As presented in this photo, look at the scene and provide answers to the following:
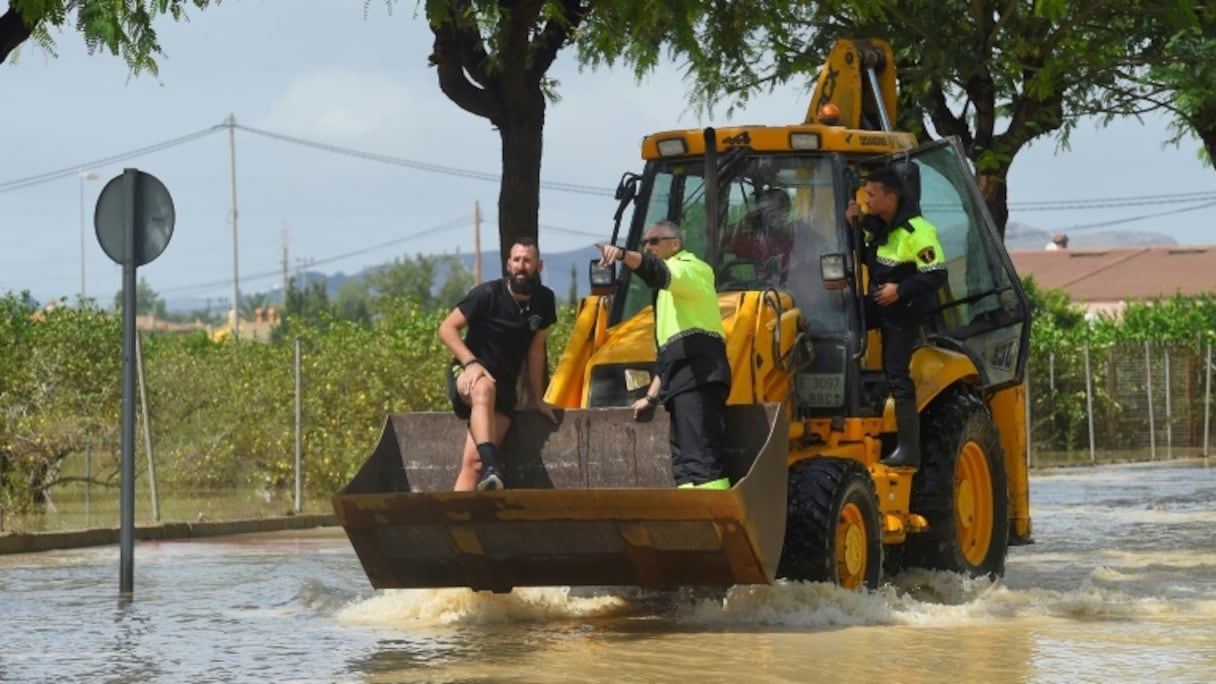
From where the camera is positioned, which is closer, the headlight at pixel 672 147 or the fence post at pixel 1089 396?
the headlight at pixel 672 147

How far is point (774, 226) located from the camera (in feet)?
46.0

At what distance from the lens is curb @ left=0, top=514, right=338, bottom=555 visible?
19188mm

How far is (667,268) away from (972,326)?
9.37 ft

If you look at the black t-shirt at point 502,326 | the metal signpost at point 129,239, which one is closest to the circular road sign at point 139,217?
the metal signpost at point 129,239

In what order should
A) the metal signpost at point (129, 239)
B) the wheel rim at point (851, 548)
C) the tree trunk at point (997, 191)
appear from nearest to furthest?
the wheel rim at point (851, 548) < the metal signpost at point (129, 239) < the tree trunk at point (997, 191)

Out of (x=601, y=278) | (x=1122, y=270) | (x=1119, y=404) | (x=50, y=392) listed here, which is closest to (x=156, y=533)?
(x=50, y=392)

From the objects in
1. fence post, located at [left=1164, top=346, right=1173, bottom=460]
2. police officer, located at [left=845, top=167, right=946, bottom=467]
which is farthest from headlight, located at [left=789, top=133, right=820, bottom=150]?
fence post, located at [left=1164, top=346, right=1173, bottom=460]

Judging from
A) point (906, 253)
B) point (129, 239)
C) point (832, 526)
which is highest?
point (129, 239)

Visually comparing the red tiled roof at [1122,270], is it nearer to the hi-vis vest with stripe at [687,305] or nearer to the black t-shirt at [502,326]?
the black t-shirt at [502,326]

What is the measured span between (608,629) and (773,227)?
2.75m

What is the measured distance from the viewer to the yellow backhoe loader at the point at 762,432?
12320 millimetres

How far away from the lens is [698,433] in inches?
493

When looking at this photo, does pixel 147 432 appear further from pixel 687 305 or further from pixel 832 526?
pixel 832 526

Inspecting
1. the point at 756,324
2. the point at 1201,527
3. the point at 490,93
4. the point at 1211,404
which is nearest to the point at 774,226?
the point at 756,324
